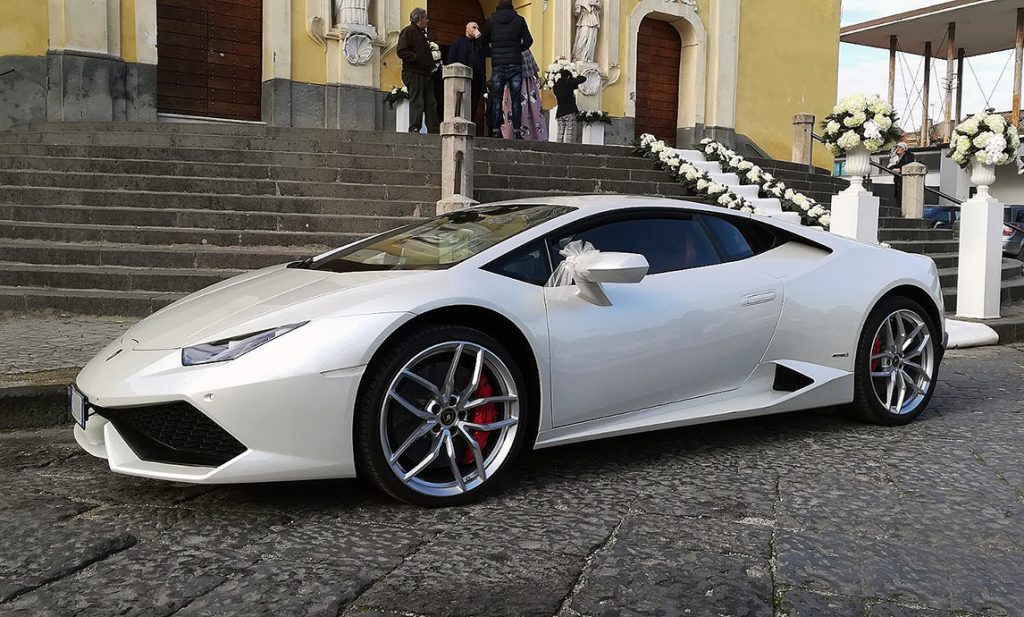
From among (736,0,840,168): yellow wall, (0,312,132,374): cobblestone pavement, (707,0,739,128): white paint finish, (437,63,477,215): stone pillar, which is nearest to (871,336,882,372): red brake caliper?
(0,312,132,374): cobblestone pavement

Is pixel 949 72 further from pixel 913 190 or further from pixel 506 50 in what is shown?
pixel 506 50

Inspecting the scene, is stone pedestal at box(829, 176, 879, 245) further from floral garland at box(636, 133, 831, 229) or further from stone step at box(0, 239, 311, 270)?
stone step at box(0, 239, 311, 270)

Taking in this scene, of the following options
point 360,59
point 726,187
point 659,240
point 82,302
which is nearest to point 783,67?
point 360,59

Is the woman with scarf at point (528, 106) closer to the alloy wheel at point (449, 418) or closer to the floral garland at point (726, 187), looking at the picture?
the floral garland at point (726, 187)

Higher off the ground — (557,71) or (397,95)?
(557,71)

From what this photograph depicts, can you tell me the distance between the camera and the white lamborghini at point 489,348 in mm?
3252

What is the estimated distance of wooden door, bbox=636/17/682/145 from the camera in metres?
22.4

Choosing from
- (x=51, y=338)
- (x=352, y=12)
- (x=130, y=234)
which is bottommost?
(x=51, y=338)

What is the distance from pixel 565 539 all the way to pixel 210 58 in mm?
16291

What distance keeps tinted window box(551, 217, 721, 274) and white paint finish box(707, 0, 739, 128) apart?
19.4 meters

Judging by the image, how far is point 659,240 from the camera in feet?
14.2

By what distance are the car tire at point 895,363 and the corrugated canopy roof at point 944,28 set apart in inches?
1116

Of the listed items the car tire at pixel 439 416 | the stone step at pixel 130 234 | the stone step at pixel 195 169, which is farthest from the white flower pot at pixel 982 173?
the car tire at pixel 439 416

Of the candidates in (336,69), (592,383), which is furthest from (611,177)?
(592,383)
